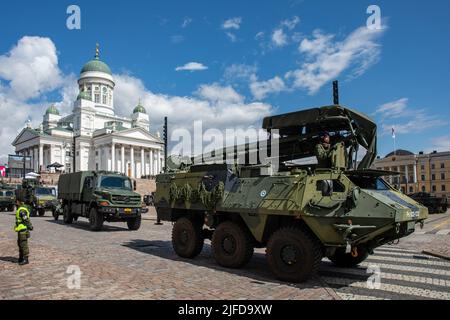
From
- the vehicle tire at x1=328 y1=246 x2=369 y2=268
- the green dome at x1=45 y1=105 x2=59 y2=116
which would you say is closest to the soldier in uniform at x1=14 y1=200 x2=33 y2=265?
the vehicle tire at x1=328 y1=246 x2=369 y2=268

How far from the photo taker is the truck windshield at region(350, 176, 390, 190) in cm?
770

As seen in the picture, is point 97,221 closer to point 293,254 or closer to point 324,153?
point 293,254

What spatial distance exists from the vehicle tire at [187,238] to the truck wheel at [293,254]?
279cm

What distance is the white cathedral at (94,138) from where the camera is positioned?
3625 inches

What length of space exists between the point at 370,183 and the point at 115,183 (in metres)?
13.6

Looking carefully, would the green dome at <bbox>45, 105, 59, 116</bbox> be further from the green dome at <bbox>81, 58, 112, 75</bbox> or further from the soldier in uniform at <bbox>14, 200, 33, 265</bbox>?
the soldier in uniform at <bbox>14, 200, 33, 265</bbox>

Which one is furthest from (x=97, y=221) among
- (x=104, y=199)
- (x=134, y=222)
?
(x=134, y=222)

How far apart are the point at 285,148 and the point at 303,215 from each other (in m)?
2.43

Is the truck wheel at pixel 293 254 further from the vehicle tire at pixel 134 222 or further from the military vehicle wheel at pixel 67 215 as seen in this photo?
the military vehicle wheel at pixel 67 215

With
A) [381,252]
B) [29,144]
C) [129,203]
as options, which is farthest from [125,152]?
[381,252]

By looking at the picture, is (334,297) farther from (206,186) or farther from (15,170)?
(15,170)

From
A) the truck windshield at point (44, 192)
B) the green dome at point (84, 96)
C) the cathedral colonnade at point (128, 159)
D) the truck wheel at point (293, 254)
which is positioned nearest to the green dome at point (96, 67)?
the green dome at point (84, 96)

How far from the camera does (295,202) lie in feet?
24.6
